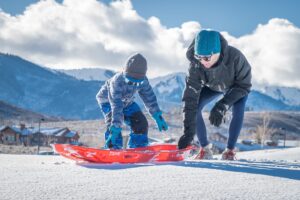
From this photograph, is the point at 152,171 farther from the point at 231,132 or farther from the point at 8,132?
the point at 8,132

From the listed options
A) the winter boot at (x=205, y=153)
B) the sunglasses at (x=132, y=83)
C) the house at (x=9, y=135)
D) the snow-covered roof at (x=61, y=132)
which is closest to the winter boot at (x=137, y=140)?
the sunglasses at (x=132, y=83)

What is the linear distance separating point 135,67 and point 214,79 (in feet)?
4.35

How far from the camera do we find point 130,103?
19.2 ft

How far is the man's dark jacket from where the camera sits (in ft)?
14.1

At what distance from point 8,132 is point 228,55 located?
64.9 m

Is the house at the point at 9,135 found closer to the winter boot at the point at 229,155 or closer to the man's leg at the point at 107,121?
the man's leg at the point at 107,121

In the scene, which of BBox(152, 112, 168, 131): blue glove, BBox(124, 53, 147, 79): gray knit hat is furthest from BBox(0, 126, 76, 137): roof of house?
BBox(124, 53, 147, 79): gray knit hat

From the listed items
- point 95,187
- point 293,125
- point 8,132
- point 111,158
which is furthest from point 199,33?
point 293,125

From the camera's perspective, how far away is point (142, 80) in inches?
215

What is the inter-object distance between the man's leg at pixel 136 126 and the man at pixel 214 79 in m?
1.24

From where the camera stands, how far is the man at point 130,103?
16.3ft

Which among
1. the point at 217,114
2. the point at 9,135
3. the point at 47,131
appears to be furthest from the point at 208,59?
the point at 47,131

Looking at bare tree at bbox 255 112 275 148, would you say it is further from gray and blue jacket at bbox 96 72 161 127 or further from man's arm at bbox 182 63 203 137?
man's arm at bbox 182 63 203 137

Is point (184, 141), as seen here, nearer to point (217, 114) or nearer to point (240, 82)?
point (217, 114)
